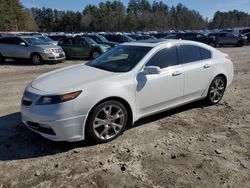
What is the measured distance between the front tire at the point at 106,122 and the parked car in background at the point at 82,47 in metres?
14.4

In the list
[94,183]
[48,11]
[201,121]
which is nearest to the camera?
[94,183]

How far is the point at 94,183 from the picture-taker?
391 centimetres

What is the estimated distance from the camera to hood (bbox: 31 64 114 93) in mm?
4922

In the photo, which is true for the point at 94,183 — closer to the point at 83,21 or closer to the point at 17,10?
the point at 17,10

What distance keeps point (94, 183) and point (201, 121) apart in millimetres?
2933

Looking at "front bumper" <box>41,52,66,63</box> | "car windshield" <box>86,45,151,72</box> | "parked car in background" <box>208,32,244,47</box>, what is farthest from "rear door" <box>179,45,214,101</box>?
"parked car in background" <box>208,32,244,47</box>

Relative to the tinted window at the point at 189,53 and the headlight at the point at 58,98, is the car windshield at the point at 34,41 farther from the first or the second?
the headlight at the point at 58,98

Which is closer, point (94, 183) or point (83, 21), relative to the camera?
point (94, 183)

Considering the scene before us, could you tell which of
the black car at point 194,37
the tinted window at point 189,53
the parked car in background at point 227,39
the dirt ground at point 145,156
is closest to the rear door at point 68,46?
the black car at point 194,37

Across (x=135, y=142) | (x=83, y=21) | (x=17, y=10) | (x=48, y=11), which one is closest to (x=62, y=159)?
(x=135, y=142)

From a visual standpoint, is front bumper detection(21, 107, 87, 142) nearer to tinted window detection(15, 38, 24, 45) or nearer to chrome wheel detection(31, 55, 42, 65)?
chrome wheel detection(31, 55, 42, 65)

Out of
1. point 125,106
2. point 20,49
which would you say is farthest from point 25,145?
point 20,49

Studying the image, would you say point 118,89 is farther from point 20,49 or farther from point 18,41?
point 18,41

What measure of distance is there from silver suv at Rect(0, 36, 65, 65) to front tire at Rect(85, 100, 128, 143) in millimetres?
12843
